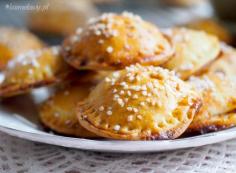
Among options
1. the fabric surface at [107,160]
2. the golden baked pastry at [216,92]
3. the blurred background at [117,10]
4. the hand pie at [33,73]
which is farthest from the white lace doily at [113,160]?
the blurred background at [117,10]

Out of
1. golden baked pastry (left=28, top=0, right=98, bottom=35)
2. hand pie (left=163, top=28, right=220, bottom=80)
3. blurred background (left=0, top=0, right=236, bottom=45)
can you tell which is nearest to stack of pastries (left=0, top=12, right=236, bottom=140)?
hand pie (left=163, top=28, right=220, bottom=80)

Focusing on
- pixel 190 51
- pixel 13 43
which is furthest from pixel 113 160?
pixel 13 43

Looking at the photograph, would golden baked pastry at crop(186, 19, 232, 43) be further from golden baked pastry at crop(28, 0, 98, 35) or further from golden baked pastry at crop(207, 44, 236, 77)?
golden baked pastry at crop(207, 44, 236, 77)

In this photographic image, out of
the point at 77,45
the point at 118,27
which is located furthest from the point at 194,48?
the point at 77,45

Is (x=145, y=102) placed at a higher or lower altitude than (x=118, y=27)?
lower

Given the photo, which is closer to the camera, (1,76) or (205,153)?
(205,153)

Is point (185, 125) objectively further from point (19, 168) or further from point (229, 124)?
point (19, 168)

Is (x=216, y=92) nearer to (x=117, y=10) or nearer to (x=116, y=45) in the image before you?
(x=116, y=45)
